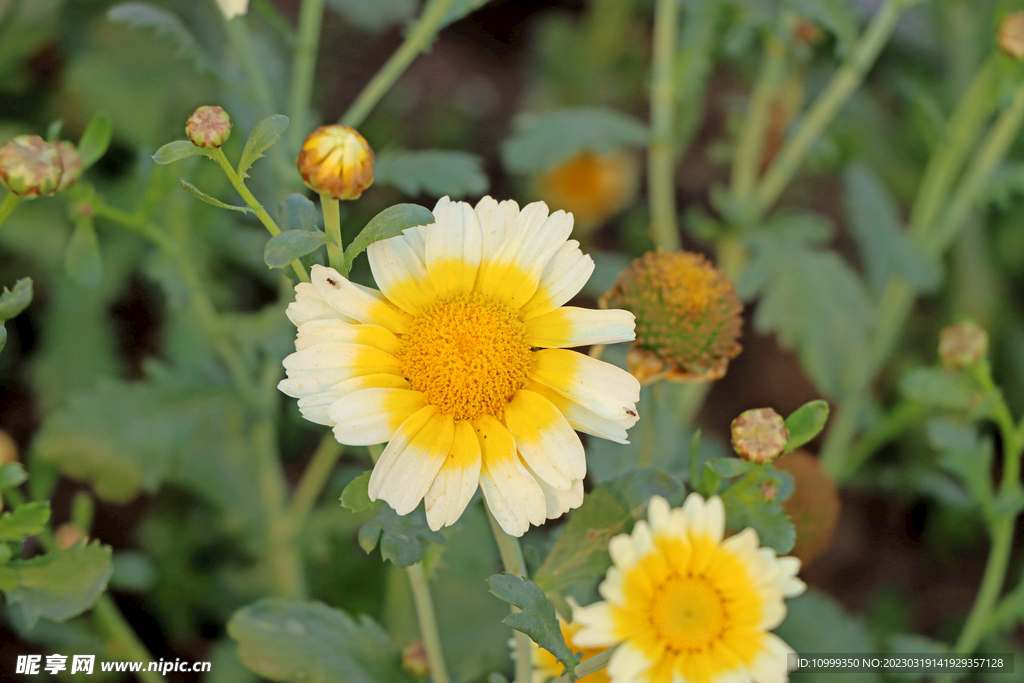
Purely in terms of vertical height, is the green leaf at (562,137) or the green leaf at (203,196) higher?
the green leaf at (562,137)

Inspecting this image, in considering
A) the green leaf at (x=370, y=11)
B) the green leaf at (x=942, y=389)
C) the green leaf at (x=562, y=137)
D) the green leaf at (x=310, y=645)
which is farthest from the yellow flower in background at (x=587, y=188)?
the green leaf at (x=310, y=645)

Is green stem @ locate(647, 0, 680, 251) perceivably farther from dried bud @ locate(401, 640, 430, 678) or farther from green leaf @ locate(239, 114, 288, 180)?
green leaf @ locate(239, 114, 288, 180)

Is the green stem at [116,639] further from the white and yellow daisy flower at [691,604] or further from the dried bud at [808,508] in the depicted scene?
the dried bud at [808,508]

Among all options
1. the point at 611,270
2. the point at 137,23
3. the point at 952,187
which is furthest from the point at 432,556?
the point at 952,187

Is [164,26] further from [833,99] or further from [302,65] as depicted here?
[833,99]

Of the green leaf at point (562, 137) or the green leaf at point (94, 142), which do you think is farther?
the green leaf at point (562, 137)

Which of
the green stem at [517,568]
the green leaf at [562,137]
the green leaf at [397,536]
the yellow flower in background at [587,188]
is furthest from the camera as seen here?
the yellow flower in background at [587,188]

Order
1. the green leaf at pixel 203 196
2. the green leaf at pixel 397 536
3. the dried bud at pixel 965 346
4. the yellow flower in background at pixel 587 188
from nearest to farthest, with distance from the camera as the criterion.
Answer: the green leaf at pixel 203 196 → the green leaf at pixel 397 536 → the dried bud at pixel 965 346 → the yellow flower in background at pixel 587 188

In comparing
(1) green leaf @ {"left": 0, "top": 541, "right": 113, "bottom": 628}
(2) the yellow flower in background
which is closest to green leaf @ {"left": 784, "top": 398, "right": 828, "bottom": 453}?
(1) green leaf @ {"left": 0, "top": 541, "right": 113, "bottom": 628}
